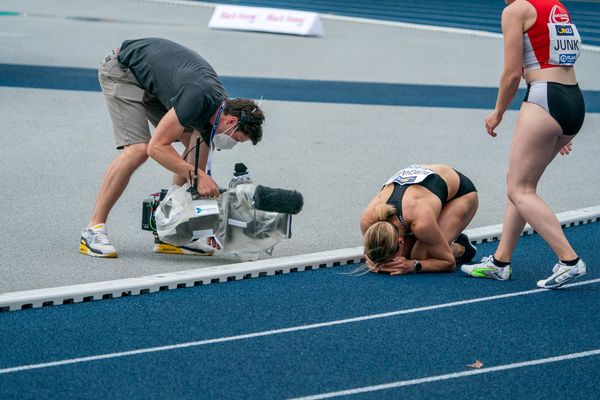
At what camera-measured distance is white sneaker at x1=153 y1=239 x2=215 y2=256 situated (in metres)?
6.44

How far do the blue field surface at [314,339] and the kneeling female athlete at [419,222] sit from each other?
12cm

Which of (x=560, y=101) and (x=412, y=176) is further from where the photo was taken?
(x=412, y=176)

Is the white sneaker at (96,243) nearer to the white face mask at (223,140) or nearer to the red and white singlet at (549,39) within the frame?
the white face mask at (223,140)

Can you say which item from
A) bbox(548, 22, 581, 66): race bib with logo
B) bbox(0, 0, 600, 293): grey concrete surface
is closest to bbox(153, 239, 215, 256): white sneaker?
bbox(0, 0, 600, 293): grey concrete surface

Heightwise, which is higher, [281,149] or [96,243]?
[281,149]

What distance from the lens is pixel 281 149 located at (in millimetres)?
9484

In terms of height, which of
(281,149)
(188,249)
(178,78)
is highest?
(178,78)

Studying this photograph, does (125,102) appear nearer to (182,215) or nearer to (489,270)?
(182,215)

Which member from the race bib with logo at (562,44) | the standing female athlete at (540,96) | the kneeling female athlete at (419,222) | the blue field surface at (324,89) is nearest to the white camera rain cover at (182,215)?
the kneeling female athlete at (419,222)

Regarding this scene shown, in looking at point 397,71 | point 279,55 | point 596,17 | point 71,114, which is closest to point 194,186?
point 71,114

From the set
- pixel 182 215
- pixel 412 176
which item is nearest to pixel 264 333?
pixel 182 215

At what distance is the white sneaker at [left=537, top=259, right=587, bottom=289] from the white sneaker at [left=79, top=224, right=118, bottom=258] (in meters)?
2.70

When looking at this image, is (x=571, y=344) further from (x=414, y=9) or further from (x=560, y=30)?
(x=414, y=9)

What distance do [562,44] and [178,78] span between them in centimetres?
225
